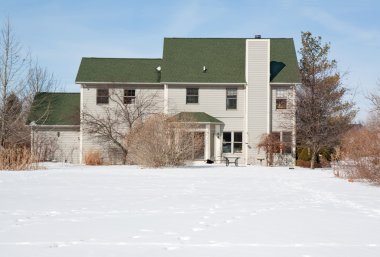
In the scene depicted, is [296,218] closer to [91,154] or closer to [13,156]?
[13,156]

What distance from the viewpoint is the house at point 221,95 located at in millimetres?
30656

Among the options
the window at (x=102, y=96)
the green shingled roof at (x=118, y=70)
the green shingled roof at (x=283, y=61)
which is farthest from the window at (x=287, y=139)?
the window at (x=102, y=96)

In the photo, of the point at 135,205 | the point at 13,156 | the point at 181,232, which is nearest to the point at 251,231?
the point at 181,232

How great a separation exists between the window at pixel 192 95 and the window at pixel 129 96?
11.2 ft

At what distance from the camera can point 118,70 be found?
32.5 m

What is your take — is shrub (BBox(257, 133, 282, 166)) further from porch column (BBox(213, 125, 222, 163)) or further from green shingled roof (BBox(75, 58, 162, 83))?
green shingled roof (BBox(75, 58, 162, 83))

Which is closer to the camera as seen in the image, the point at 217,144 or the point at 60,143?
the point at 217,144

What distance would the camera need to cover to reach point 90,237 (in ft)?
22.1

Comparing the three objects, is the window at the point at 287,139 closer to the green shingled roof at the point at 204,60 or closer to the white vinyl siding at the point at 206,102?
the white vinyl siding at the point at 206,102

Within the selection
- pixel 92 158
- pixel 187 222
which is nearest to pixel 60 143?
pixel 92 158

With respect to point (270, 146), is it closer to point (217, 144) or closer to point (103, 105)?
point (217, 144)

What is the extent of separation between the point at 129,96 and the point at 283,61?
10.2m

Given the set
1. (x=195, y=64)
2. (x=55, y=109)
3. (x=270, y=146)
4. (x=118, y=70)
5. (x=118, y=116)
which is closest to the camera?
(x=270, y=146)

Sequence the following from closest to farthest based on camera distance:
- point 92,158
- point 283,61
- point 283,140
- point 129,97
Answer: point 92,158 → point 283,140 → point 129,97 → point 283,61
